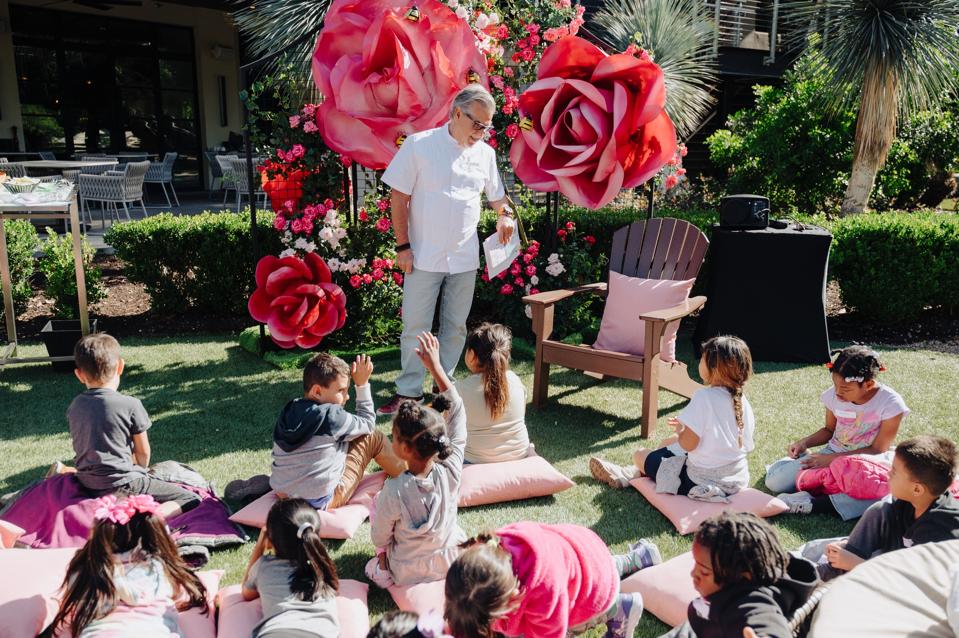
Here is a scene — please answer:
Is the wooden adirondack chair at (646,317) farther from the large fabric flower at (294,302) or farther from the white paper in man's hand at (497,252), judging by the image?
the large fabric flower at (294,302)

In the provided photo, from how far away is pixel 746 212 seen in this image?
5.54 metres

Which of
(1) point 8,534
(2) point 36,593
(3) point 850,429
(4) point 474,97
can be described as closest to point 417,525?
(2) point 36,593

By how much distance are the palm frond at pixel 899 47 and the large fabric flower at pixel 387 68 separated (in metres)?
4.93

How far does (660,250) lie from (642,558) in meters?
2.58

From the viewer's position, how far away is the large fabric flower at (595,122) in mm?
4055

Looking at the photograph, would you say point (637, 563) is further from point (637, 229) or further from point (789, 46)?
point (789, 46)

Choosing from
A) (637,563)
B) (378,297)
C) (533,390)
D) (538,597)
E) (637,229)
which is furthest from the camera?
(378,297)

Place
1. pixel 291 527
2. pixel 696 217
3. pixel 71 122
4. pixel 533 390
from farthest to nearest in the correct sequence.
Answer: pixel 71 122 → pixel 696 217 → pixel 533 390 → pixel 291 527

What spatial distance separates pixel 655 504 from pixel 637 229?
2262mm

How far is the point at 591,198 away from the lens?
420 centimetres

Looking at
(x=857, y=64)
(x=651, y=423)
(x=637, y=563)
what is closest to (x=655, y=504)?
(x=637, y=563)

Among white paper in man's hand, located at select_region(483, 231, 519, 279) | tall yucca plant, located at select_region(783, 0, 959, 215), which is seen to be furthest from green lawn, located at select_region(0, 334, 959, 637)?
tall yucca plant, located at select_region(783, 0, 959, 215)

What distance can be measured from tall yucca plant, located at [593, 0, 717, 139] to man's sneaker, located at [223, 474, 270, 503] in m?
7.90

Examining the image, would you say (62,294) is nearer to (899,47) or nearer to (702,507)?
(702,507)
